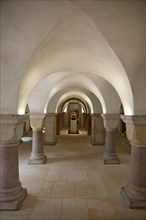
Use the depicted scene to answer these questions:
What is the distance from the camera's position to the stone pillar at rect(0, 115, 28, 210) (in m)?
4.75

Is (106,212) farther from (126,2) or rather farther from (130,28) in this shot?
(126,2)

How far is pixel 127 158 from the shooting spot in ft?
34.1

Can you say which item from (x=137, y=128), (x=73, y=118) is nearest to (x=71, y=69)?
(x=137, y=128)

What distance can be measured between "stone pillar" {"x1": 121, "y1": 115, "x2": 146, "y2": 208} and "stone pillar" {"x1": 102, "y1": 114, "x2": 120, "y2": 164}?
12.9 feet

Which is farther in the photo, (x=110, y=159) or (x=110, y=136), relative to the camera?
(x=110, y=136)

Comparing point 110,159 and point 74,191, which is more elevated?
point 110,159

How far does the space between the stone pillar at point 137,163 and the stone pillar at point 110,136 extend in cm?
394

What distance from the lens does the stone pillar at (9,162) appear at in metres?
4.75

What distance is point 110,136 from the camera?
388 inches

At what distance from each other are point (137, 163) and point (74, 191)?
2.08 metres

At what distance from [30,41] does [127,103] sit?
113 inches

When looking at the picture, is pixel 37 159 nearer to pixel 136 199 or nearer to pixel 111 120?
Answer: pixel 111 120

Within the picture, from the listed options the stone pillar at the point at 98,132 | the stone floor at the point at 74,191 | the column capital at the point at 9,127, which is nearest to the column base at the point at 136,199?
the stone floor at the point at 74,191

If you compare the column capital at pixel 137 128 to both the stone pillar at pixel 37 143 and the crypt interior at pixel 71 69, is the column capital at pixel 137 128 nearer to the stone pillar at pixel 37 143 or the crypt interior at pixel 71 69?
the crypt interior at pixel 71 69
